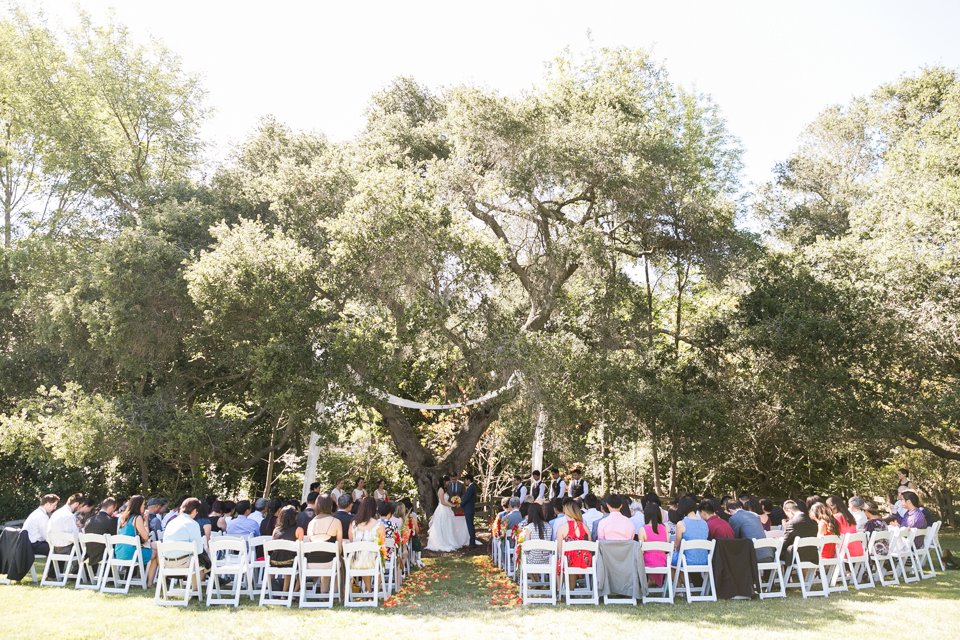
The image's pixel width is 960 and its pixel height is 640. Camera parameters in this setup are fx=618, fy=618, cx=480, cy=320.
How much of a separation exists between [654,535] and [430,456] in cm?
747

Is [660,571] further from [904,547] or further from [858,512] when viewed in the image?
[904,547]

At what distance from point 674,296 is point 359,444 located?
11.4m

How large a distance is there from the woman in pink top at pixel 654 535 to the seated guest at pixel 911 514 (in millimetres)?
3801

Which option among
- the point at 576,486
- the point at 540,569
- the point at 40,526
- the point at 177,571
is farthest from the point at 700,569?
the point at 40,526

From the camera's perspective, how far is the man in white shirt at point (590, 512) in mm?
→ 8719

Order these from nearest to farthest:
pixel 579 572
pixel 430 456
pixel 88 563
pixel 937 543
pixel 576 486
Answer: pixel 579 572
pixel 88 563
pixel 937 543
pixel 576 486
pixel 430 456

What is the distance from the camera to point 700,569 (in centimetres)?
712

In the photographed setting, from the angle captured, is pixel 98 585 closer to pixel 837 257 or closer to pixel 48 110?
pixel 48 110

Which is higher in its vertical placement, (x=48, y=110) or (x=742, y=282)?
(x=48, y=110)

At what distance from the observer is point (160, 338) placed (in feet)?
40.7

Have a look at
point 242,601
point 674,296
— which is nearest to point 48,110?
point 242,601

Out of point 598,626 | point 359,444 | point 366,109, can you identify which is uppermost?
point 366,109

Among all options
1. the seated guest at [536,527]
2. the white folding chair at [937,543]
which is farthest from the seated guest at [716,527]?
the white folding chair at [937,543]

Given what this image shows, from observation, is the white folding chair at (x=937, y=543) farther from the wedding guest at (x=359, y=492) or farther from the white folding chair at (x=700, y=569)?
the wedding guest at (x=359, y=492)
